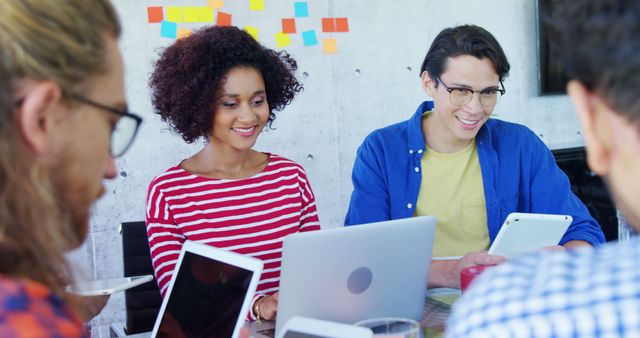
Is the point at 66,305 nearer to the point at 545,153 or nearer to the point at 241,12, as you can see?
the point at 545,153

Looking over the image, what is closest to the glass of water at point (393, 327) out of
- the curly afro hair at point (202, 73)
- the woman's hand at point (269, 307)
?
the woman's hand at point (269, 307)

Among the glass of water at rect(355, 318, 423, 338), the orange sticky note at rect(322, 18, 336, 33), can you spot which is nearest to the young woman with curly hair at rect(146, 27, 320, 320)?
the glass of water at rect(355, 318, 423, 338)

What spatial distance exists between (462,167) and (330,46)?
4.95 feet

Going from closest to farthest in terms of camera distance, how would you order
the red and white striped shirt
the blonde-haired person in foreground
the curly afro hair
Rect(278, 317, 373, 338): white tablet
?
the blonde-haired person in foreground, Rect(278, 317, 373, 338): white tablet, the red and white striped shirt, the curly afro hair

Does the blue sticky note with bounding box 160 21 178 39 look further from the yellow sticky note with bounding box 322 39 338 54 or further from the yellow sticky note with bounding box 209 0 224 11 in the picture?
the yellow sticky note with bounding box 322 39 338 54

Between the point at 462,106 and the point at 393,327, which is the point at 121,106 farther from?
the point at 462,106

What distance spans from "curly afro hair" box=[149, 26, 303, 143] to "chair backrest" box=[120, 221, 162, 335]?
0.37 meters

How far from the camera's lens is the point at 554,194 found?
213 cm

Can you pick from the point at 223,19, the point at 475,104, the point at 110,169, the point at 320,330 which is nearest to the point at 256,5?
the point at 223,19

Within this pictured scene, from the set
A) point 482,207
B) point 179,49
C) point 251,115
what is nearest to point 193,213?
point 251,115

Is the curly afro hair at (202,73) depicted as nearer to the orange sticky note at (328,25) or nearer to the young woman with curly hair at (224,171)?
the young woman with curly hair at (224,171)

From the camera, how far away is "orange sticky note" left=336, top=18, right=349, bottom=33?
347 cm

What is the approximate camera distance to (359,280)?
1384 millimetres

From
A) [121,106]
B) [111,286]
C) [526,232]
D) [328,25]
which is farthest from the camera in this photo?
[328,25]
